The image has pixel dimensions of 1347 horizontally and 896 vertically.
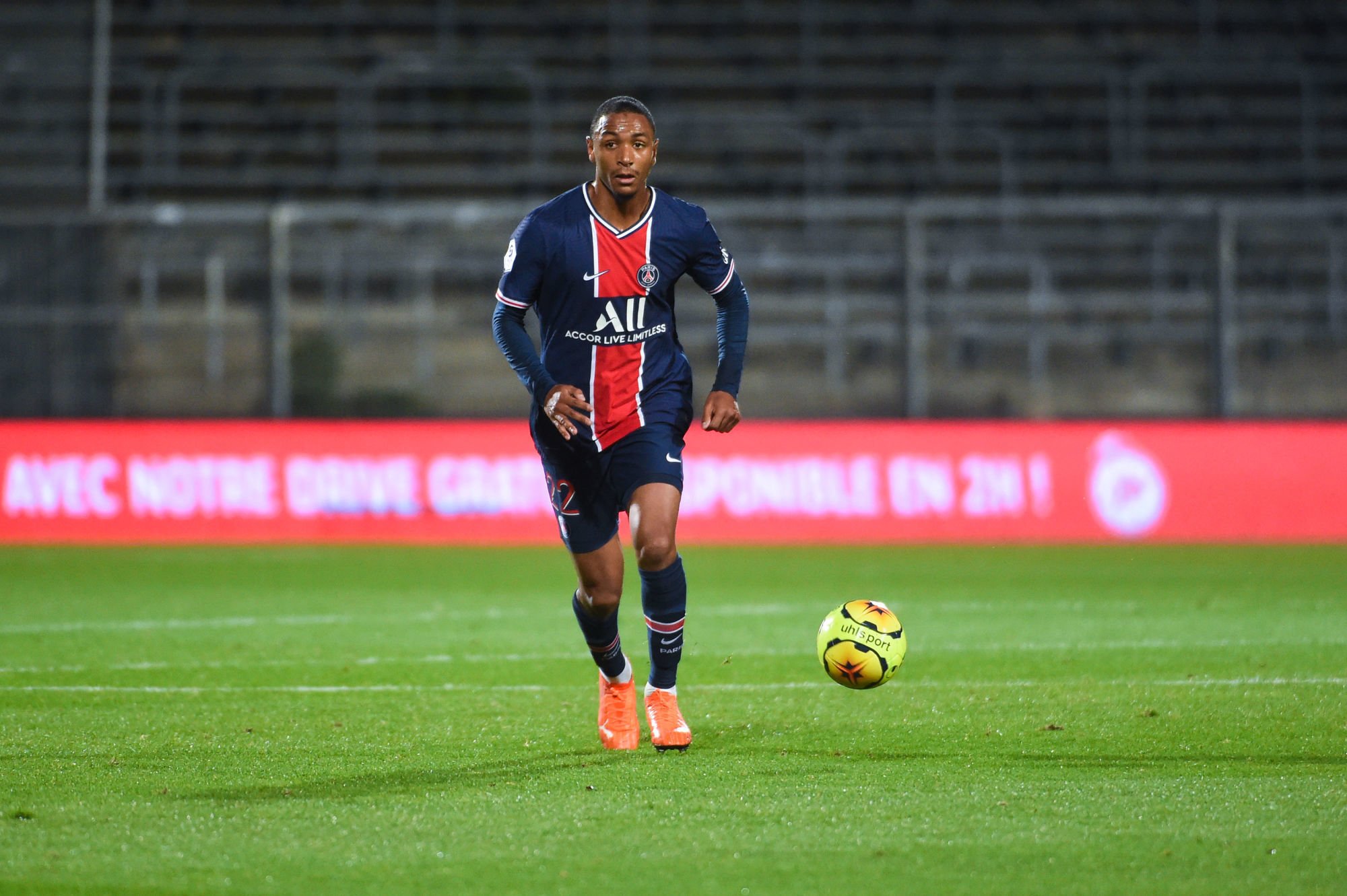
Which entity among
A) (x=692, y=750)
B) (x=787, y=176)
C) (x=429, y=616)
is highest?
(x=787, y=176)

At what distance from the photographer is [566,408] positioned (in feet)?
16.5

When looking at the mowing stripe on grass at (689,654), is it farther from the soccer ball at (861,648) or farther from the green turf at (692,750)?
the soccer ball at (861,648)

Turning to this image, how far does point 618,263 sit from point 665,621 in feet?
3.77

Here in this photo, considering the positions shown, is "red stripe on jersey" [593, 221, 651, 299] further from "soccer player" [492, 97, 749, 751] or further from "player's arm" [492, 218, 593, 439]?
"player's arm" [492, 218, 593, 439]

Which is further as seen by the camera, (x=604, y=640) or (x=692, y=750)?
(x=604, y=640)

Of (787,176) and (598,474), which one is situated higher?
(787,176)

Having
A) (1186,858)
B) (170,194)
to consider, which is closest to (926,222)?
(170,194)

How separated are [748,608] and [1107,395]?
8012 mm

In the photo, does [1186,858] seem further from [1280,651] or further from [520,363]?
[1280,651]

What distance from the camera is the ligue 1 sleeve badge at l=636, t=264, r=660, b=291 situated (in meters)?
5.26

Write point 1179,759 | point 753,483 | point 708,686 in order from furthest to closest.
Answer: point 753,483
point 708,686
point 1179,759

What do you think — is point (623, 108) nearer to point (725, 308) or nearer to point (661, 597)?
point (725, 308)

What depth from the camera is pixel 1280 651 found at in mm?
7426

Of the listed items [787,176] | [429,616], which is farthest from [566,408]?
[787,176]
